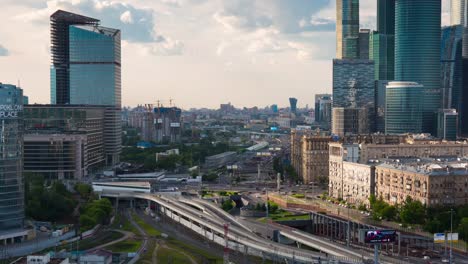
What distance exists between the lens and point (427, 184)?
80812 millimetres

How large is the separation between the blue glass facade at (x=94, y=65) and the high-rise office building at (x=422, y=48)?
74.3 metres

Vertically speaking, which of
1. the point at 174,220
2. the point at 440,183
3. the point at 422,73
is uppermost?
the point at 422,73

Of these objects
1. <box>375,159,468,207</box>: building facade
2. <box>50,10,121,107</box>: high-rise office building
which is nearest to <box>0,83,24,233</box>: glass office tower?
<box>375,159,468,207</box>: building facade

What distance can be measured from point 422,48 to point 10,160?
132368 millimetres

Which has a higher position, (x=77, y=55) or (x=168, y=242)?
(x=77, y=55)

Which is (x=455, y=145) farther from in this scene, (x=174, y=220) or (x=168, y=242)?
(x=168, y=242)

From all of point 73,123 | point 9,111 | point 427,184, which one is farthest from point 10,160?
point 73,123

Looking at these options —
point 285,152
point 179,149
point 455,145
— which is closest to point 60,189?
point 455,145

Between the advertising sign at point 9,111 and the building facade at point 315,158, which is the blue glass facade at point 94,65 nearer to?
the building facade at point 315,158

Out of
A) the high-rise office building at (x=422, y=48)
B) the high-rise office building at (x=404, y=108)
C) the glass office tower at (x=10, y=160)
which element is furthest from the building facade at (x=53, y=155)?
the high-rise office building at (x=422, y=48)

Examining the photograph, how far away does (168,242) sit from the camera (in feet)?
253

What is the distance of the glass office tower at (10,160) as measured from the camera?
2938 inches

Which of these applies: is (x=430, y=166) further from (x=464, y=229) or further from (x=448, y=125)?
(x=448, y=125)

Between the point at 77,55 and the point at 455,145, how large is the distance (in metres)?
89.3
